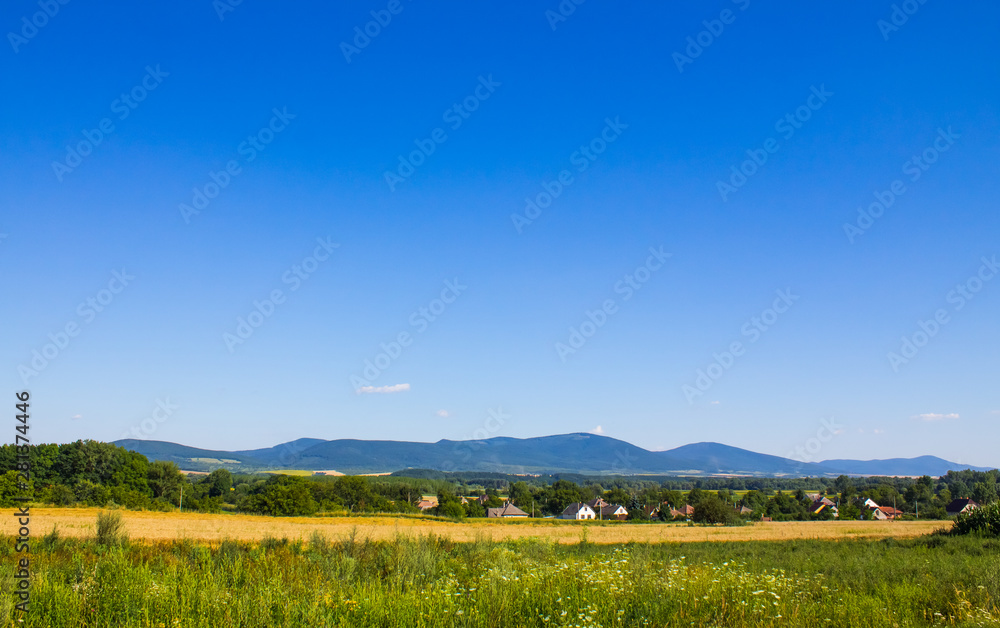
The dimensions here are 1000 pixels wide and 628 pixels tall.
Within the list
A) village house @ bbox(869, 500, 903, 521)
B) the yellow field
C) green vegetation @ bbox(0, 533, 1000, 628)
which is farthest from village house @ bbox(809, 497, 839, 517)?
green vegetation @ bbox(0, 533, 1000, 628)

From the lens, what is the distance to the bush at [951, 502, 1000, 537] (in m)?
28.5

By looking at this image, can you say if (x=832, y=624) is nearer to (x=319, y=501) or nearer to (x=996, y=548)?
(x=996, y=548)

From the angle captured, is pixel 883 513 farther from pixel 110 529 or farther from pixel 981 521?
pixel 110 529

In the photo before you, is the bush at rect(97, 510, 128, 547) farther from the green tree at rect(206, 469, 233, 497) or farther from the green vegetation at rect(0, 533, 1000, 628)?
the green tree at rect(206, 469, 233, 497)

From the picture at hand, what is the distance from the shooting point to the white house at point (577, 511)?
Answer: 113 metres

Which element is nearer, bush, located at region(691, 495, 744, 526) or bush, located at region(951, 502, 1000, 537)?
bush, located at region(951, 502, 1000, 537)

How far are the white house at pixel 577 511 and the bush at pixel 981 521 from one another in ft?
273

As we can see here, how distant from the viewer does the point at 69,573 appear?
8.83 meters

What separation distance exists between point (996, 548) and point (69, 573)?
26342mm

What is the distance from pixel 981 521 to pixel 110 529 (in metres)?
36.9

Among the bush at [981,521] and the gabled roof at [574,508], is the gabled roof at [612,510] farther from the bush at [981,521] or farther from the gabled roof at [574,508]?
the bush at [981,521]

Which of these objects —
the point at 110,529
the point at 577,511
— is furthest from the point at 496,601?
the point at 577,511

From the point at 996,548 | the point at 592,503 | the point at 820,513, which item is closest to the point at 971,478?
the point at 820,513

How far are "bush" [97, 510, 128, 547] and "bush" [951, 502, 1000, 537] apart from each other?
34.1m
